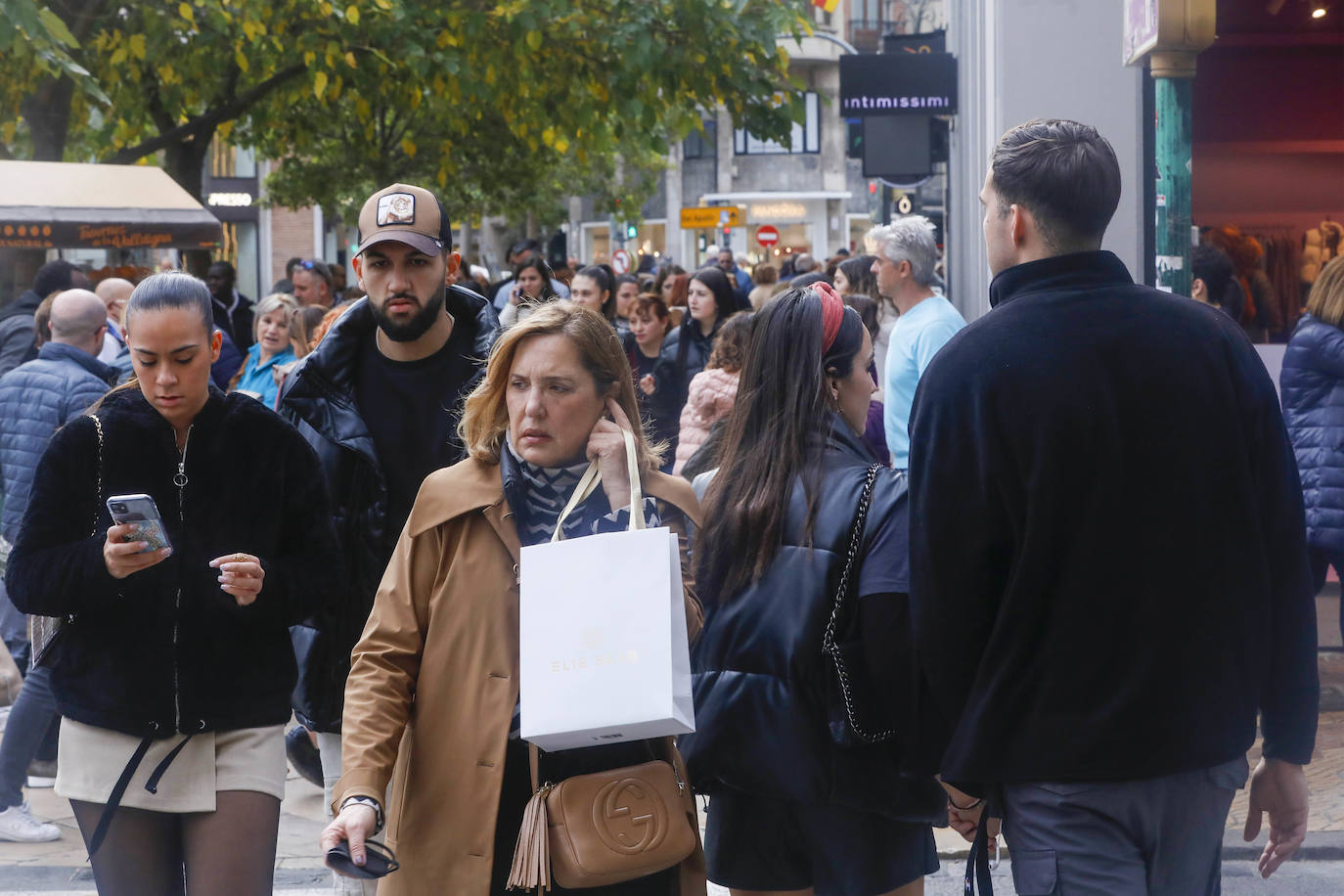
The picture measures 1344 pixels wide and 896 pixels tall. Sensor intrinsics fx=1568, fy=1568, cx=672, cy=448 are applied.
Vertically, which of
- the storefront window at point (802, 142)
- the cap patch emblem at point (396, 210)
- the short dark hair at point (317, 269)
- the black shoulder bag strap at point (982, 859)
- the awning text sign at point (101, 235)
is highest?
the storefront window at point (802, 142)

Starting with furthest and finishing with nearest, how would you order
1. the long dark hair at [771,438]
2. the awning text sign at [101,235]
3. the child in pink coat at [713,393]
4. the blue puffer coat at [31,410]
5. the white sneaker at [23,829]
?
the awning text sign at [101,235] → the child in pink coat at [713,393] → the blue puffer coat at [31,410] → the white sneaker at [23,829] → the long dark hair at [771,438]

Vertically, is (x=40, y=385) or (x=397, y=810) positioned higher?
(x=40, y=385)

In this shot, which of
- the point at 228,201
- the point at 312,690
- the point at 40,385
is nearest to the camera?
the point at 312,690

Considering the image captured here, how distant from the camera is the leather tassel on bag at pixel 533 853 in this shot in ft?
9.16

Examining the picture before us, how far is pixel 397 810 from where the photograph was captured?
9.80 ft

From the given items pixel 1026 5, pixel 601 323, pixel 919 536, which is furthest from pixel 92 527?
pixel 1026 5

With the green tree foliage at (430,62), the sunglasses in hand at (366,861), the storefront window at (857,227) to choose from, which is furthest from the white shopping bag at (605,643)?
the storefront window at (857,227)

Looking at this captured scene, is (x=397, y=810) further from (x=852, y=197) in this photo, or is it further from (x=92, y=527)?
(x=852, y=197)

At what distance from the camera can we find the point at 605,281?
37.1 ft

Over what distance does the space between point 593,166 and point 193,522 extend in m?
41.5

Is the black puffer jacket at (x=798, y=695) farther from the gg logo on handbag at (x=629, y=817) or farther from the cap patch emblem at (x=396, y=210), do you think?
the cap patch emblem at (x=396, y=210)

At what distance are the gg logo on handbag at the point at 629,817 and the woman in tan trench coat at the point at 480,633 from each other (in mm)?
98

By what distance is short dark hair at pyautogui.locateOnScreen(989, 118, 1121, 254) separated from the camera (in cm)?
283

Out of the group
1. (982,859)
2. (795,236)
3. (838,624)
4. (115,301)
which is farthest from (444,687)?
(795,236)
